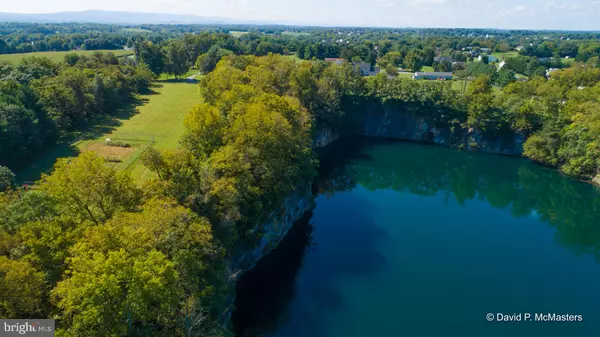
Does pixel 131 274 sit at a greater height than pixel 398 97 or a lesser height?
lesser

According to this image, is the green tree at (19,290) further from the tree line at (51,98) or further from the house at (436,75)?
the house at (436,75)

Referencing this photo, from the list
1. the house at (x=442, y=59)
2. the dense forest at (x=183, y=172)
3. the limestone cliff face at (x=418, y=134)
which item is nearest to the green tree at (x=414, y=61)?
the house at (x=442, y=59)


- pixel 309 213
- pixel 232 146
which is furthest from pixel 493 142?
pixel 232 146

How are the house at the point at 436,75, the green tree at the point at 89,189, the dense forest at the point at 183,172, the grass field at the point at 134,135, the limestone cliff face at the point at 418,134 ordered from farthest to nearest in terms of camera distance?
the house at the point at 436,75 → the limestone cliff face at the point at 418,134 → the grass field at the point at 134,135 → the green tree at the point at 89,189 → the dense forest at the point at 183,172

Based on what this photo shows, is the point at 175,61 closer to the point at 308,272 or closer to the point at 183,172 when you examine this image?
the point at 183,172

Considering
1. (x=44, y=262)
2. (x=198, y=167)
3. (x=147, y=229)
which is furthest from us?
(x=198, y=167)

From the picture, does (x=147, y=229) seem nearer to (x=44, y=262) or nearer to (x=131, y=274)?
(x=131, y=274)

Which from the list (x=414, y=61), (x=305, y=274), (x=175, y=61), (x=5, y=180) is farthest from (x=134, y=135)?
(x=414, y=61)
